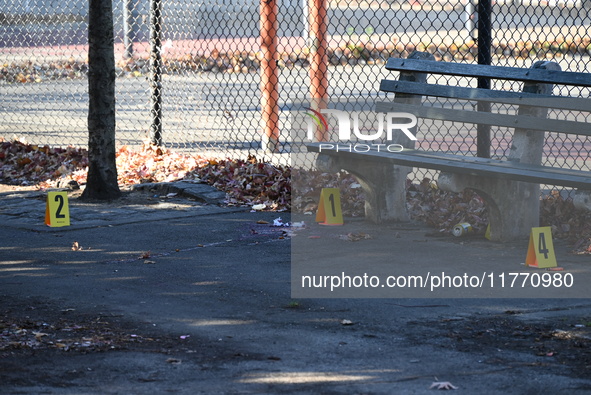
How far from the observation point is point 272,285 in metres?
5.58

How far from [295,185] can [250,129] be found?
413cm

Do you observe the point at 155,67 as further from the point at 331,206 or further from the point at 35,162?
the point at 331,206

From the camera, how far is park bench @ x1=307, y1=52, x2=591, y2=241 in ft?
19.8

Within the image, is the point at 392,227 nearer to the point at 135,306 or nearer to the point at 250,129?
the point at 135,306

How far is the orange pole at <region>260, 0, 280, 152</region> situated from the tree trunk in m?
1.99

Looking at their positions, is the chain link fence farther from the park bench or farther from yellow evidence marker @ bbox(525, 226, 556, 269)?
yellow evidence marker @ bbox(525, 226, 556, 269)

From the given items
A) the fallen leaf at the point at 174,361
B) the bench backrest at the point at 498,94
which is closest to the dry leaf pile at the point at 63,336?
the fallen leaf at the point at 174,361

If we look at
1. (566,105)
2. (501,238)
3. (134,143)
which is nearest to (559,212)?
(501,238)

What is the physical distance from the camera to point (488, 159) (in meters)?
6.45

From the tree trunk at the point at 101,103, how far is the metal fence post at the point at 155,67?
58.6 inches

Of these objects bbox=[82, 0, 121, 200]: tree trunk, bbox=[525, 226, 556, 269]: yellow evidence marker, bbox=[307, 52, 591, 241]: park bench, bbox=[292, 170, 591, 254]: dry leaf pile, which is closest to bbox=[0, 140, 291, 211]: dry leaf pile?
bbox=[292, 170, 591, 254]: dry leaf pile

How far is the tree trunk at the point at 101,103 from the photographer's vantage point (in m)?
8.00

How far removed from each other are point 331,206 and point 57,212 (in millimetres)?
1988

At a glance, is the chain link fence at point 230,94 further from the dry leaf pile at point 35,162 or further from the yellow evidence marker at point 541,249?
the yellow evidence marker at point 541,249
